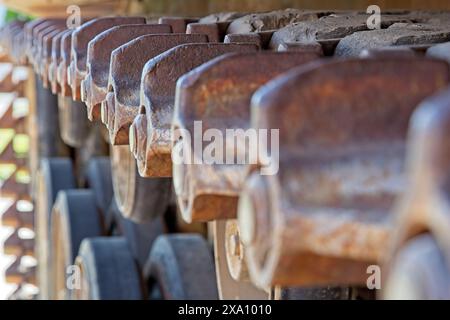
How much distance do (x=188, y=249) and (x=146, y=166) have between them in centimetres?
236

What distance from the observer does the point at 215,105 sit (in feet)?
2.63

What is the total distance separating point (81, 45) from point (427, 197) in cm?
110

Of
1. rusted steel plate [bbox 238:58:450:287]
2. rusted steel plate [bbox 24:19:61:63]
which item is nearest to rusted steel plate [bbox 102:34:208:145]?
rusted steel plate [bbox 238:58:450:287]

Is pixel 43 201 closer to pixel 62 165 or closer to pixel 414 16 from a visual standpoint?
pixel 62 165

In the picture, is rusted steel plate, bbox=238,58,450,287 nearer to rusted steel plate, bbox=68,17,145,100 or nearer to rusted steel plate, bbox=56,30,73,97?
rusted steel plate, bbox=68,17,145,100

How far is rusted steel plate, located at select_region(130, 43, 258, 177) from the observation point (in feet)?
3.13

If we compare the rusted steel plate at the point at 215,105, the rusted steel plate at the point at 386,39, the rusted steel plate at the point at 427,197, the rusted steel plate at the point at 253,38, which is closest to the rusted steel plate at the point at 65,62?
the rusted steel plate at the point at 253,38

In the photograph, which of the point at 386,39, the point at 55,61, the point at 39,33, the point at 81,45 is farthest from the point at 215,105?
the point at 39,33

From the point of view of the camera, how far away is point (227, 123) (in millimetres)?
790

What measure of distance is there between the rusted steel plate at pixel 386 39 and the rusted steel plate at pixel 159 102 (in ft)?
0.46

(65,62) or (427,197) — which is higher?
(65,62)

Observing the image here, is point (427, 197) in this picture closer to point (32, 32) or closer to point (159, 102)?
point (159, 102)

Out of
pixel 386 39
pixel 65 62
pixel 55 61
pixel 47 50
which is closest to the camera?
pixel 386 39
